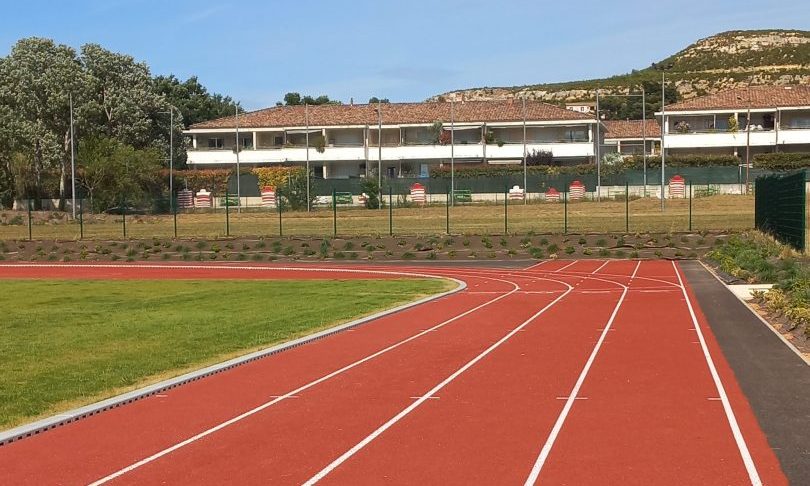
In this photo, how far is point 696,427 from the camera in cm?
912

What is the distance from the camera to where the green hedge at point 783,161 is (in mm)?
73625

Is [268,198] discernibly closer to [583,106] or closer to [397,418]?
[397,418]

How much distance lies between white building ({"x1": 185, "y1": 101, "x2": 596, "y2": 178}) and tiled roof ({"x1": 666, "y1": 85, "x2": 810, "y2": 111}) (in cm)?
1050

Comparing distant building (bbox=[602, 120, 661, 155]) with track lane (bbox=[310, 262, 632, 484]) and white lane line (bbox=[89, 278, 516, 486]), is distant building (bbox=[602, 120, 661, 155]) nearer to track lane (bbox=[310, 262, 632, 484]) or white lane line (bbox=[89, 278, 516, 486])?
white lane line (bbox=[89, 278, 516, 486])

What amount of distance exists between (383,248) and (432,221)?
13.9 meters

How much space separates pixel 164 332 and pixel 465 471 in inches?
394

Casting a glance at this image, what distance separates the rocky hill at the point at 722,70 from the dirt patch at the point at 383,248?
11552 cm

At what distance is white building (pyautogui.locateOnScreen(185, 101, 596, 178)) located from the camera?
82312 millimetres

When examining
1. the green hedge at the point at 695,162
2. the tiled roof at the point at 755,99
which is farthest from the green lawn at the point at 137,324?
the tiled roof at the point at 755,99

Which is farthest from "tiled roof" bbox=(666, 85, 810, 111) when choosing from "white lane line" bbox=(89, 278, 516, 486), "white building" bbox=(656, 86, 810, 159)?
"white lane line" bbox=(89, 278, 516, 486)

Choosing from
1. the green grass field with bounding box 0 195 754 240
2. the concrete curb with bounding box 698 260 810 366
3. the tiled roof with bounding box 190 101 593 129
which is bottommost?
the concrete curb with bounding box 698 260 810 366

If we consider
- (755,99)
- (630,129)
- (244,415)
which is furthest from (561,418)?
(630,129)

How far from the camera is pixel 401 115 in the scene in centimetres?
8550

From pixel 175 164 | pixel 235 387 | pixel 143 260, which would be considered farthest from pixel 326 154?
pixel 235 387
